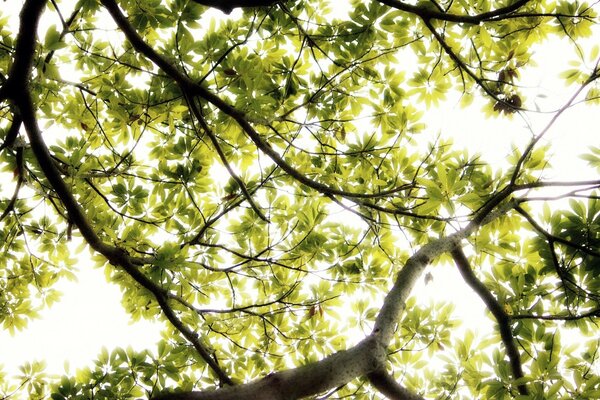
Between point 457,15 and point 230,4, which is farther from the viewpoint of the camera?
point 230,4

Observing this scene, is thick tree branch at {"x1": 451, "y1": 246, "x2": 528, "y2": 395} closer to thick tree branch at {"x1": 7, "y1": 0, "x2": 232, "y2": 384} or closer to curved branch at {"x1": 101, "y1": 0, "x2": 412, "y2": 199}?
curved branch at {"x1": 101, "y1": 0, "x2": 412, "y2": 199}

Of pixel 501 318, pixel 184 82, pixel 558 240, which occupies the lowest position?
pixel 501 318

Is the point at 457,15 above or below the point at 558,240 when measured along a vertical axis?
above

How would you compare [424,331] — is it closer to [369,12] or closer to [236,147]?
[236,147]

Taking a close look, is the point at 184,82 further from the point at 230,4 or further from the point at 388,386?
the point at 388,386

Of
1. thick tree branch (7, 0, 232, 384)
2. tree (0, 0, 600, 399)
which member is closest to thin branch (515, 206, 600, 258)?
tree (0, 0, 600, 399)

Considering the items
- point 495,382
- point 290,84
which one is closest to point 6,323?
point 290,84

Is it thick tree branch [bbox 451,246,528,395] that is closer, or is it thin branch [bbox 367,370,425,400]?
thin branch [bbox 367,370,425,400]

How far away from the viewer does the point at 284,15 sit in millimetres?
2357

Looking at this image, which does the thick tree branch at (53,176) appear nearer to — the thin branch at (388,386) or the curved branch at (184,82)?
the curved branch at (184,82)

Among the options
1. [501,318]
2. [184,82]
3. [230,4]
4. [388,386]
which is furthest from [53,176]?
[501,318]

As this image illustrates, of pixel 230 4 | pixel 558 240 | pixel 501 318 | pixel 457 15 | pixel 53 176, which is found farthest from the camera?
pixel 501 318

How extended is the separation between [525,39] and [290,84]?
54.5 inches

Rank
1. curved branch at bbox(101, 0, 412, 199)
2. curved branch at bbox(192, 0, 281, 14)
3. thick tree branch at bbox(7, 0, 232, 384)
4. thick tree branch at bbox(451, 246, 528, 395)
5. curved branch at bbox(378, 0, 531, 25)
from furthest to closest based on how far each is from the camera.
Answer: thick tree branch at bbox(451, 246, 528, 395), curved branch at bbox(101, 0, 412, 199), thick tree branch at bbox(7, 0, 232, 384), curved branch at bbox(192, 0, 281, 14), curved branch at bbox(378, 0, 531, 25)
